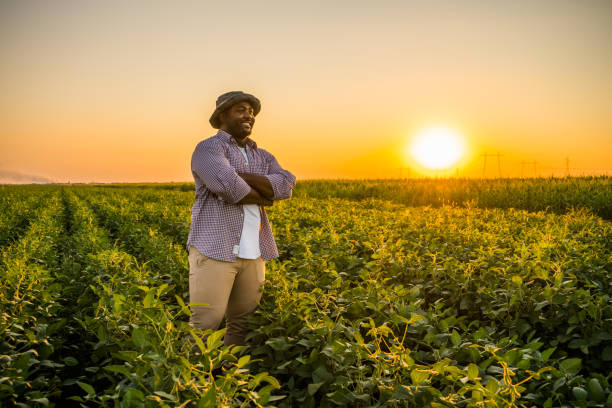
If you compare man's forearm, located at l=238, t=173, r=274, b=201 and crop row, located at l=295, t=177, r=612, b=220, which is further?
crop row, located at l=295, t=177, r=612, b=220

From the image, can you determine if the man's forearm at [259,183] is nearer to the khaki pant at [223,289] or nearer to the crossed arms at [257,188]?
the crossed arms at [257,188]

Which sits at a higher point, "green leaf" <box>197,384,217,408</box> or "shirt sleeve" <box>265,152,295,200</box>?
"shirt sleeve" <box>265,152,295,200</box>

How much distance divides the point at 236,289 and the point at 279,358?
743 millimetres

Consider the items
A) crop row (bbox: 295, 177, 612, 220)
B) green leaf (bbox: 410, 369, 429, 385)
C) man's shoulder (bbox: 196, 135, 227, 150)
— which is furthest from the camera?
crop row (bbox: 295, 177, 612, 220)

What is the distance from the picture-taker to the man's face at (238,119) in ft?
11.1

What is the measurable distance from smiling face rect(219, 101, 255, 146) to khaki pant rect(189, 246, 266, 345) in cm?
102

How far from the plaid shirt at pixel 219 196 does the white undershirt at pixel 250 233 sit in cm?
6

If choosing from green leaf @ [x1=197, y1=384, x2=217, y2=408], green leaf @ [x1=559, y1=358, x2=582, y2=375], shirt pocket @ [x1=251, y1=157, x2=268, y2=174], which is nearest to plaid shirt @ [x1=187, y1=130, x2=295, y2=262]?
shirt pocket @ [x1=251, y1=157, x2=268, y2=174]

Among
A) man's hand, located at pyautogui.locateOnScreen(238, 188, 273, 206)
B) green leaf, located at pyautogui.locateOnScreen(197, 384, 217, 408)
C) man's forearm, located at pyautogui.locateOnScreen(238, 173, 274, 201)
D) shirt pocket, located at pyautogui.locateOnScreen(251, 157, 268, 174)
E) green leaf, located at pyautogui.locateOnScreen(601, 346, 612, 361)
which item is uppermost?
shirt pocket, located at pyautogui.locateOnScreen(251, 157, 268, 174)

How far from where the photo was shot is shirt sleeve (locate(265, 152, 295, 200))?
3.54m

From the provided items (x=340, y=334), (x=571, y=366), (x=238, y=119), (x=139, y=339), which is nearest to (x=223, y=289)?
(x=340, y=334)

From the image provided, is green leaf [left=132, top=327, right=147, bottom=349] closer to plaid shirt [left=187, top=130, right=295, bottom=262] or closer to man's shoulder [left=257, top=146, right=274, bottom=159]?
plaid shirt [left=187, top=130, right=295, bottom=262]

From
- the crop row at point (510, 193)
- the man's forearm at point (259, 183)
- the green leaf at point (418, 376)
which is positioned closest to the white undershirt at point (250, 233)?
the man's forearm at point (259, 183)

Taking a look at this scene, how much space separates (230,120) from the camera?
11.1ft
